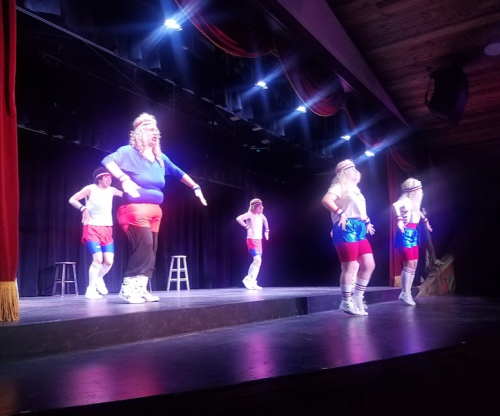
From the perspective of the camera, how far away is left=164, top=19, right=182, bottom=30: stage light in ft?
13.5

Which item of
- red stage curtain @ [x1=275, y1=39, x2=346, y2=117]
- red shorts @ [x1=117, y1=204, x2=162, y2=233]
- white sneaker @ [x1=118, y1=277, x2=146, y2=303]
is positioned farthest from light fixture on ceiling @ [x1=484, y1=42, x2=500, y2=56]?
white sneaker @ [x1=118, y1=277, x2=146, y2=303]

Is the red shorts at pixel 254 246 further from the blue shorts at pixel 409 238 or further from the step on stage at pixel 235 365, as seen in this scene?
the step on stage at pixel 235 365

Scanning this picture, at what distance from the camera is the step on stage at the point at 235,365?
4.52ft

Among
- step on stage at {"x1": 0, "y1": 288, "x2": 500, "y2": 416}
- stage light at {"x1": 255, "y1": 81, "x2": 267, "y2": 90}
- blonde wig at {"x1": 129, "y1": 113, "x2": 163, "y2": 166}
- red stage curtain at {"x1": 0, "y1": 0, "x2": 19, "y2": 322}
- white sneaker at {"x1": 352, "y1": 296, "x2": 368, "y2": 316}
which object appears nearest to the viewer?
step on stage at {"x1": 0, "y1": 288, "x2": 500, "y2": 416}

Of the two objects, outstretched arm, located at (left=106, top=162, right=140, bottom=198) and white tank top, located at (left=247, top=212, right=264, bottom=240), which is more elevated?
outstretched arm, located at (left=106, top=162, right=140, bottom=198)

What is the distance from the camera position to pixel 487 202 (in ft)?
31.7

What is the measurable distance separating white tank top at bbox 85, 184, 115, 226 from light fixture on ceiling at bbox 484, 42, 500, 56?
19.2ft

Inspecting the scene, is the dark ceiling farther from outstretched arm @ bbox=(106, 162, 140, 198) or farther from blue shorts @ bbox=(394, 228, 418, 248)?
blue shorts @ bbox=(394, 228, 418, 248)

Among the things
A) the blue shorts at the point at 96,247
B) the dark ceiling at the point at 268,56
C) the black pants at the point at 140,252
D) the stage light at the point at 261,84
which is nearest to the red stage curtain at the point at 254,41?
the dark ceiling at the point at 268,56

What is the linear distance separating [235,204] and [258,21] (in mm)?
6967

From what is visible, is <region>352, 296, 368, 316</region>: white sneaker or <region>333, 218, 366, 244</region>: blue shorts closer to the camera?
<region>333, 218, 366, 244</region>: blue shorts

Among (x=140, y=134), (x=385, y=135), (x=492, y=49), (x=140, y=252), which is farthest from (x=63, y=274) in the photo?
(x=492, y=49)

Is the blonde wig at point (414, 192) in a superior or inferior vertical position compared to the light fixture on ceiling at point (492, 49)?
inferior

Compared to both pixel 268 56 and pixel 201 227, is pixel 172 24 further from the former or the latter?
pixel 201 227
